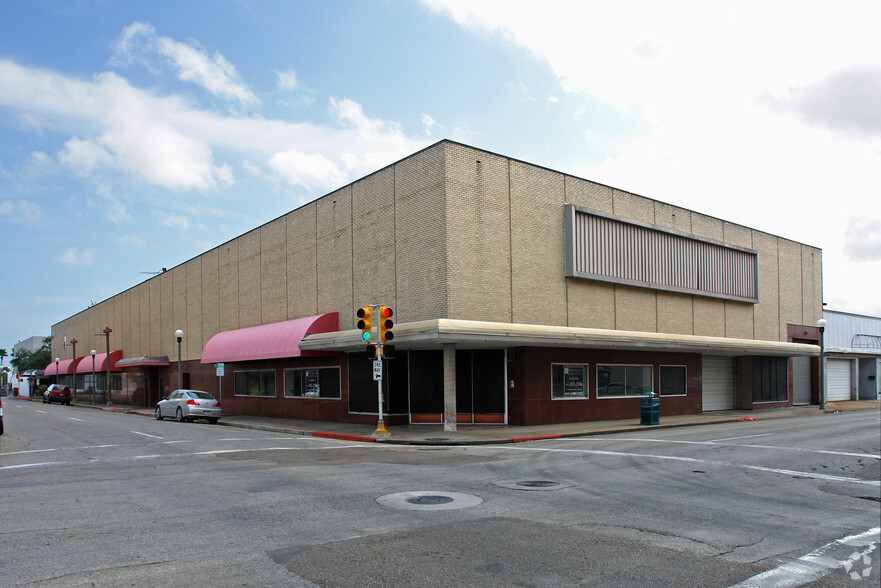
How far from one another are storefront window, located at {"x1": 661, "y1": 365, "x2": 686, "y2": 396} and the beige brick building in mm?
126

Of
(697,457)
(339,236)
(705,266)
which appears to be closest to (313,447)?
(697,457)

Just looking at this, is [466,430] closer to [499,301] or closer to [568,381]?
[499,301]

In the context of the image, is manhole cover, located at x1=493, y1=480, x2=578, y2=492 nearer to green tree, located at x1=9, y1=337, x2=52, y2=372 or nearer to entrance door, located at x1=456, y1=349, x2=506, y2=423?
entrance door, located at x1=456, y1=349, x2=506, y2=423

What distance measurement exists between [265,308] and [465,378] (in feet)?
46.6

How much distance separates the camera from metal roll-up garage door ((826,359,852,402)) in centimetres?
4538

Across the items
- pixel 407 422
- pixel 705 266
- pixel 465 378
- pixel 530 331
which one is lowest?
pixel 407 422

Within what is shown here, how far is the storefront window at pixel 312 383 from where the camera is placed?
92.8 ft

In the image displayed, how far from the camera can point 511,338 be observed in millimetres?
21859

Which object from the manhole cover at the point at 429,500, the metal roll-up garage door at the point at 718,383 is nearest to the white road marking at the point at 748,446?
the manhole cover at the point at 429,500

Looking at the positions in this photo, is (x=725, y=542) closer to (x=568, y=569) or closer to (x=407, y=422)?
(x=568, y=569)

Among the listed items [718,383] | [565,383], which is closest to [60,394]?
[565,383]

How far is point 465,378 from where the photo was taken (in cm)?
2483

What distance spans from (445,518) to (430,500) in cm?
125

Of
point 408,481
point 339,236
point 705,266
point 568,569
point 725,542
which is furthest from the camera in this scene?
point 705,266
